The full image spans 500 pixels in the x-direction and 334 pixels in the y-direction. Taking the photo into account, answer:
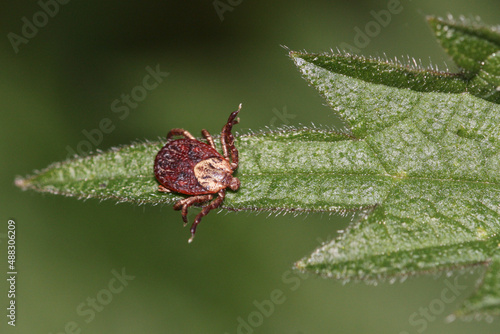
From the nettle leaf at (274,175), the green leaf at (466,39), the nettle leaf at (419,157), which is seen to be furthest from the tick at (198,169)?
the green leaf at (466,39)

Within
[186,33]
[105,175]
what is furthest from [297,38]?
[105,175]

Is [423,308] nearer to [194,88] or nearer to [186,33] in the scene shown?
[194,88]

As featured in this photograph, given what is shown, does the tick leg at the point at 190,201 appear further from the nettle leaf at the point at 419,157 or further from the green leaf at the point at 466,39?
the green leaf at the point at 466,39

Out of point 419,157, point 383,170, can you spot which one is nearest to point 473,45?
point 419,157

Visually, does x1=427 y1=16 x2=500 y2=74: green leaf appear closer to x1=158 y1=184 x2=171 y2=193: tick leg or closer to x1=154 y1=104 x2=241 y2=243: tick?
x1=154 y1=104 x2=241 y2=243: tick

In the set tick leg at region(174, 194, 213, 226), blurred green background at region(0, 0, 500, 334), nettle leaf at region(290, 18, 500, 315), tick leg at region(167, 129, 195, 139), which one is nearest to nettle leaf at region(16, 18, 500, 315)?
nettle leaf at region(290, 18, 500, 315)
